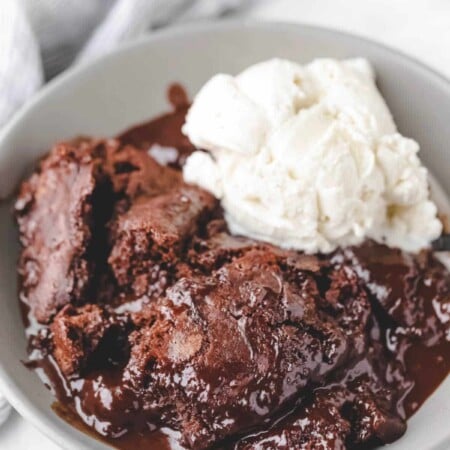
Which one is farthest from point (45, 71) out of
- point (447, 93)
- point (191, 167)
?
point (447, 93)

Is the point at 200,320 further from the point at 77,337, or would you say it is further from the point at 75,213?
the point at 75,213

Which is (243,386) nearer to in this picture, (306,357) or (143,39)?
(306,357)

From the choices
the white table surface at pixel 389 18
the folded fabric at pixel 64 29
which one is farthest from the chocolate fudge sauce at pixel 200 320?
the white table surface at pixel 389 18

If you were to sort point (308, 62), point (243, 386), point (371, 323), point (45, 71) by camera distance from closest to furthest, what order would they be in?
1. point (243, 386)
2. point (371, 323)
3. point (308, 62)
4. point (45, 71)

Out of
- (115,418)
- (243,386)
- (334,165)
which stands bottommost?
(115,418)

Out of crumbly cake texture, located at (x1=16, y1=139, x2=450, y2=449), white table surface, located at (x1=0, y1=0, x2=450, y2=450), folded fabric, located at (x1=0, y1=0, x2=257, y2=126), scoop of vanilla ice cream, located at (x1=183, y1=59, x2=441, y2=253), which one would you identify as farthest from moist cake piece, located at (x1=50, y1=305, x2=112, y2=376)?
white table surface, located at (x1=0, y1=0, x2=450, y2=450)

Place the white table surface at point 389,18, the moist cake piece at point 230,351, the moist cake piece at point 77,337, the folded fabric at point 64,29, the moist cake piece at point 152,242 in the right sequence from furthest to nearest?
1. the white table surface at point 389,18
2. the folded fabric at point 64,29
3. the moist cake piece at point 152,242
4. the moist cake piece at point 77,337
5. the moist cake piece at point 230,351

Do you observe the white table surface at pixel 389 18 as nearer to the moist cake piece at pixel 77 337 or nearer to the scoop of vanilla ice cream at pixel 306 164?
the scoop of vanilla ice cream at pixel 306 164
